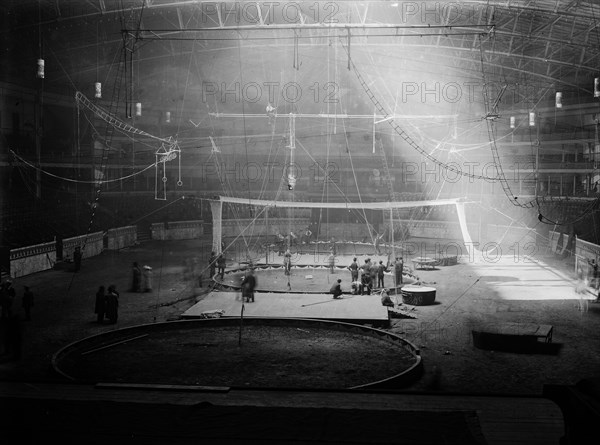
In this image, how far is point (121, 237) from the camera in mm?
26922

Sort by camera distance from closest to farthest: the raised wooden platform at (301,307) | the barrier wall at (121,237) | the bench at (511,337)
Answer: the bench at (511,337), the raised wooden platform at (301,307), the barrier wall at (121,237)

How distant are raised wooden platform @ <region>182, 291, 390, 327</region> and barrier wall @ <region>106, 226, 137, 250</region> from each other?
12113 mm

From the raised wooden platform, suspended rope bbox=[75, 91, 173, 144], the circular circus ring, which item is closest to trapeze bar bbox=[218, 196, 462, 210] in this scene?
suspended rope bbox=[75, 91, 173, 144]

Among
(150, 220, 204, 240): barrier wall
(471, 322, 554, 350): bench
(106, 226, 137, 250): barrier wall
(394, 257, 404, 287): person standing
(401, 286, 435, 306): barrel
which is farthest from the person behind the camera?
(150, 220, 204, 240): barrier wall

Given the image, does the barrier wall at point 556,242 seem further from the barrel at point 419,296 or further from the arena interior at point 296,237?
the barrel at point 419,296

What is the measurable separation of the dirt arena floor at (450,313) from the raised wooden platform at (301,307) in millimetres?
594

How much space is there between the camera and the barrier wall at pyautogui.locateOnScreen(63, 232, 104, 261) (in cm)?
2184

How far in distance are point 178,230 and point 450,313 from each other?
1956 centimetres

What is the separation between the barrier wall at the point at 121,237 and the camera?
2602 cm

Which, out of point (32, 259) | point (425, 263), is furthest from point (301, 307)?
point (32, 259)

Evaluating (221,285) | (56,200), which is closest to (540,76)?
(221,285)

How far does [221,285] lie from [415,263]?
828cm

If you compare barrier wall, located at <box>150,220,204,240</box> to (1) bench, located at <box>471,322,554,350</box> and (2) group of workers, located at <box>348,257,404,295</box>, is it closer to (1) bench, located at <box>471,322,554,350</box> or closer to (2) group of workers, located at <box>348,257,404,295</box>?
(2) group of workers, located at <box>348,257,404,295</box>

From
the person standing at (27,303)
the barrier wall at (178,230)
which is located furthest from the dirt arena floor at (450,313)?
the barrier wall at (178,230)
